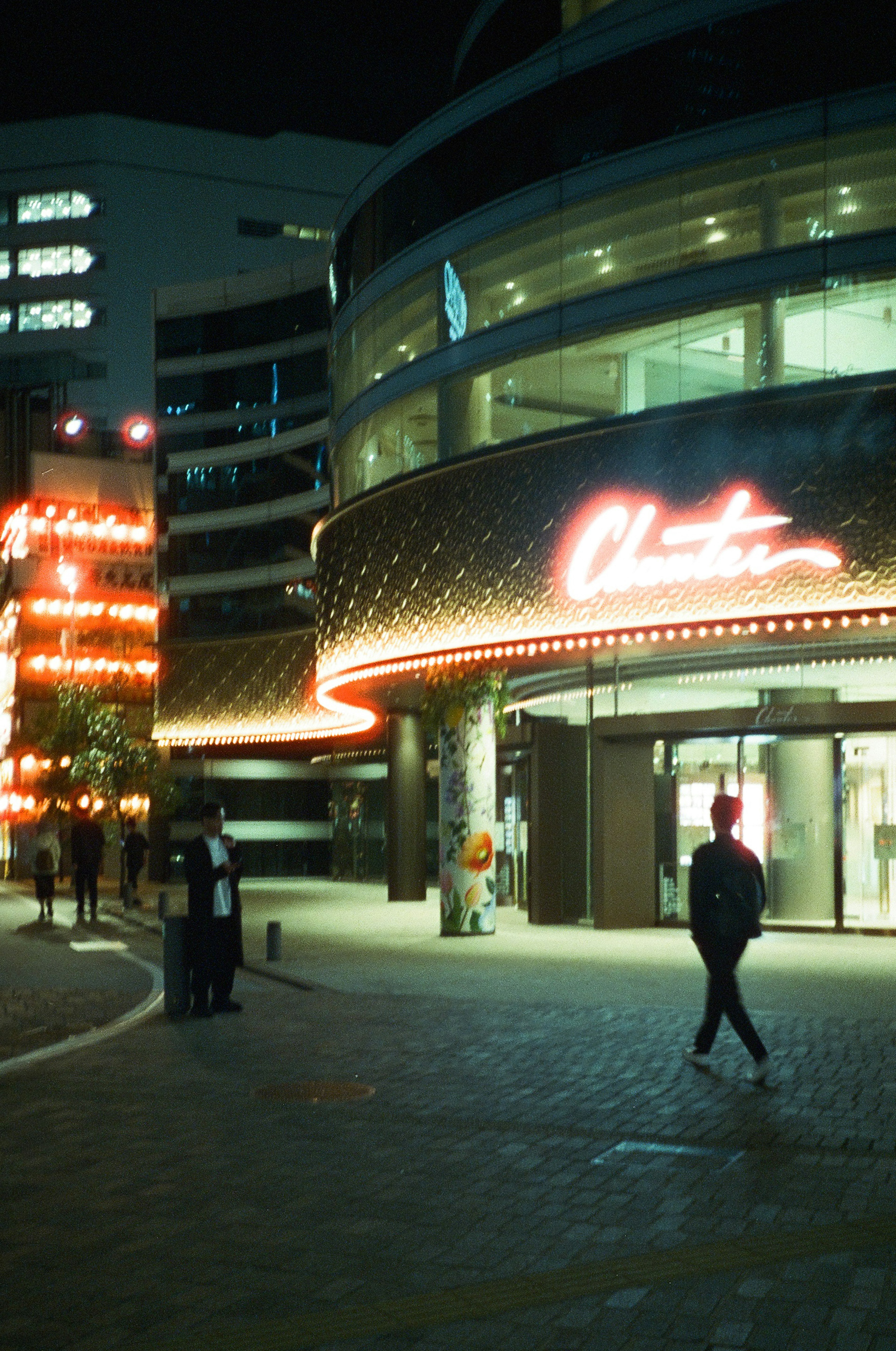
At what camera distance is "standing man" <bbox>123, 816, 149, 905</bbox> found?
3016 centimetres

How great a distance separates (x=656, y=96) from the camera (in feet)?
64.4

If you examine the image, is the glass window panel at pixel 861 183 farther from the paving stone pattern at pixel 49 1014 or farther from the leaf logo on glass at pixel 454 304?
the paving stone pattern at pixel 49 1014

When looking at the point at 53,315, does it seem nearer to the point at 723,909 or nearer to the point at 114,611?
the point at 114,611

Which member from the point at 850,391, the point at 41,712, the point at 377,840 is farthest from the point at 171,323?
the point at 850,391

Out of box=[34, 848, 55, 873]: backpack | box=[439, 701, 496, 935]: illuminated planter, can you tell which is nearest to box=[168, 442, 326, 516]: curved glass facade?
box=[34, 848, 55, 873]: backpack

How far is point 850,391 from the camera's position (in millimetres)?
16969

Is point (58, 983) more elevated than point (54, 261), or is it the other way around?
point (54, 261)

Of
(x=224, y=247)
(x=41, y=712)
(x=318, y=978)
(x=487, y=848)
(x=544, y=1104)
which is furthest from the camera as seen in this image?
(x=224, y=247)

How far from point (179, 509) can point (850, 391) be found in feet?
105

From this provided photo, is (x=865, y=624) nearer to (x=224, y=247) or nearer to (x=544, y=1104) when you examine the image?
(x=544, y=1104)

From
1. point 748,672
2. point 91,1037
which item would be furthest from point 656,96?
point 91,1037

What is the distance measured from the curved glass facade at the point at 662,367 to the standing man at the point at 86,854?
9.38 m

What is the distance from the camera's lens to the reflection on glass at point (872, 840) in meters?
21.8

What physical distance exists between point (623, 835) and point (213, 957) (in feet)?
34.8
